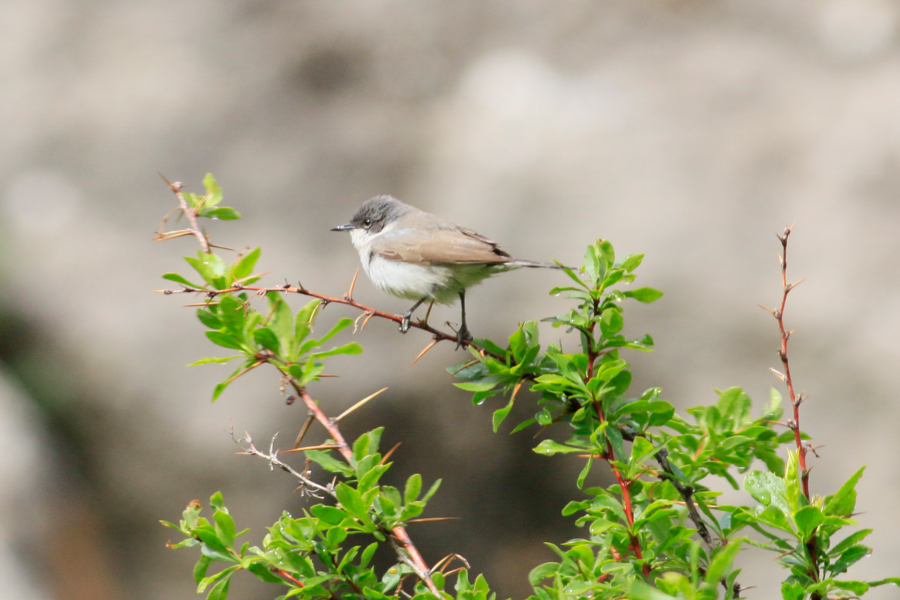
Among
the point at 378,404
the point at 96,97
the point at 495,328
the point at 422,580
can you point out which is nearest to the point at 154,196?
the point at 96,97

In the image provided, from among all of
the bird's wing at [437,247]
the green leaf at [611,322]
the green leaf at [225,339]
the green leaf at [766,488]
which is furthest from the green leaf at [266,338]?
the bird's wing at [437,247]

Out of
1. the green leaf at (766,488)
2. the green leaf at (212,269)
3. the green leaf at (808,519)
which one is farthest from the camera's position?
the green leaf at (212,269)

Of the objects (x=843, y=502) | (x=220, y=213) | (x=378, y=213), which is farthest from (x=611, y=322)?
(x=378, y=213)

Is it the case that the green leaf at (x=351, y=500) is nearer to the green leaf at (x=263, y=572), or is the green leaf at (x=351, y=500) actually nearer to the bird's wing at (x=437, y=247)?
the green leaf at (x=263, y=572)

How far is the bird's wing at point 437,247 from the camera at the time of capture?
332 cm

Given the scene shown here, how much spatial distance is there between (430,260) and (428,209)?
2154 millimetres

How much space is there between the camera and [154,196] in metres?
5.91

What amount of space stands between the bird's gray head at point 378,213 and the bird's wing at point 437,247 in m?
0.23

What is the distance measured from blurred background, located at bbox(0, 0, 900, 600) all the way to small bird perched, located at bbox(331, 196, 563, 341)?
4.12ft

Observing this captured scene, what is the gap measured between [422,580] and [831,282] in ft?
14.6

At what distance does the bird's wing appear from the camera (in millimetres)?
3318

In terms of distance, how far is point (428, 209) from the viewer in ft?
18.2

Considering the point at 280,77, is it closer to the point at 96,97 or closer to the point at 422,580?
the point at 96,97

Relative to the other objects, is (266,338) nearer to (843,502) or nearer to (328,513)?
(328,513)
